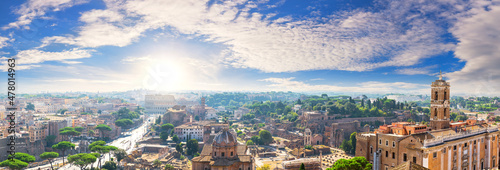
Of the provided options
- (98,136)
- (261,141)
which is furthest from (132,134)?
(261,141)

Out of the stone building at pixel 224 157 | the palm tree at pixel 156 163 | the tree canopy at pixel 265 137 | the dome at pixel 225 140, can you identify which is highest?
the dome at pixel 225 140

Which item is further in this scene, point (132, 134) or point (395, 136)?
point (132, 134)

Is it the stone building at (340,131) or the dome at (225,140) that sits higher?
the dome at (225,140)

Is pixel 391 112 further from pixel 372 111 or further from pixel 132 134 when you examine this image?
pixel 132 134

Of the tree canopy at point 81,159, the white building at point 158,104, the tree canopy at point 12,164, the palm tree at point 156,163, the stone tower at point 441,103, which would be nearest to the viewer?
the stone tower at point 441,103

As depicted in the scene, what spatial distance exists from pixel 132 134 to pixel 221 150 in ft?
158

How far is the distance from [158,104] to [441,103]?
4732 inches

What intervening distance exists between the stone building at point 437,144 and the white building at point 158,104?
109 m

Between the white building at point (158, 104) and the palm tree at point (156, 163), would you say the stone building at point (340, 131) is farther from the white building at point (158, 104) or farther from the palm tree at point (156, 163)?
the white building at point (158, 104)

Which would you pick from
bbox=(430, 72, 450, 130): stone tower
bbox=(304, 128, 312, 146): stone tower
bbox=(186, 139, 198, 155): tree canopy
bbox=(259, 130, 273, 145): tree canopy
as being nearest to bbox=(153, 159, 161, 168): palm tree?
bbox=(186, 139, 198, 155): tree canopy

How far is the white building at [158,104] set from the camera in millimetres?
125394

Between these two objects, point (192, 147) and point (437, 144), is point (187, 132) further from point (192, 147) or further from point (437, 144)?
point (437, 144)

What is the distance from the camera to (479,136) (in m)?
25.5

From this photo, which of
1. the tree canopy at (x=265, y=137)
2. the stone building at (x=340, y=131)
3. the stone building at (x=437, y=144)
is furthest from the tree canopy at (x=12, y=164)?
the stone building at (x=340, y=131)
